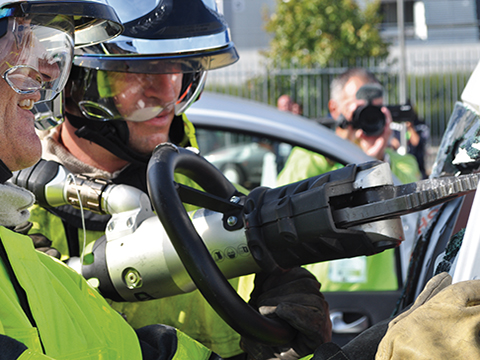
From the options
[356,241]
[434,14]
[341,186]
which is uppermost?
[341,186]

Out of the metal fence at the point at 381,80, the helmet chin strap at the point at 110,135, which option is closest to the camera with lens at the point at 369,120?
the helmet chin strap at the point at 110,135

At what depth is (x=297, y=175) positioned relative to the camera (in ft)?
10.3

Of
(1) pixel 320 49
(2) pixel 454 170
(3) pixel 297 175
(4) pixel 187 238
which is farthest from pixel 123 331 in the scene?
(1) pixel 320 49

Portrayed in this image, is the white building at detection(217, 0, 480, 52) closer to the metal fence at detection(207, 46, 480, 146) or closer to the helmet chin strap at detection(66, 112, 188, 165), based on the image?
the metal fence at detection(207, 46, 480, 146)

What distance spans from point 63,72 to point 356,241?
2.66 ft

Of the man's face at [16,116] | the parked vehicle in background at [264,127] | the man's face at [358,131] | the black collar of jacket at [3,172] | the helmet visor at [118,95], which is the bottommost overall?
the man's face at [358,131]

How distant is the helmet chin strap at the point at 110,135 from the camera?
179 cm

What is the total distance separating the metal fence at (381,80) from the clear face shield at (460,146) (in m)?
10.9

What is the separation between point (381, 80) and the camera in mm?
12375

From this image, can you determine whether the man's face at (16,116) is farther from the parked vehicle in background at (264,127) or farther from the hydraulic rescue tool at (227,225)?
the parked vehicle in background at (264,127)

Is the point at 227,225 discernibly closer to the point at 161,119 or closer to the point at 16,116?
the point at 16,116

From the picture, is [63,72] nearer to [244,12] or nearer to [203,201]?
[203,201]

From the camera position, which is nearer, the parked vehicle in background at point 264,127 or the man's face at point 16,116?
the man's face at point 16,116

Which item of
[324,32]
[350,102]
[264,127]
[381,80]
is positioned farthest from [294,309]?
[324,32]
